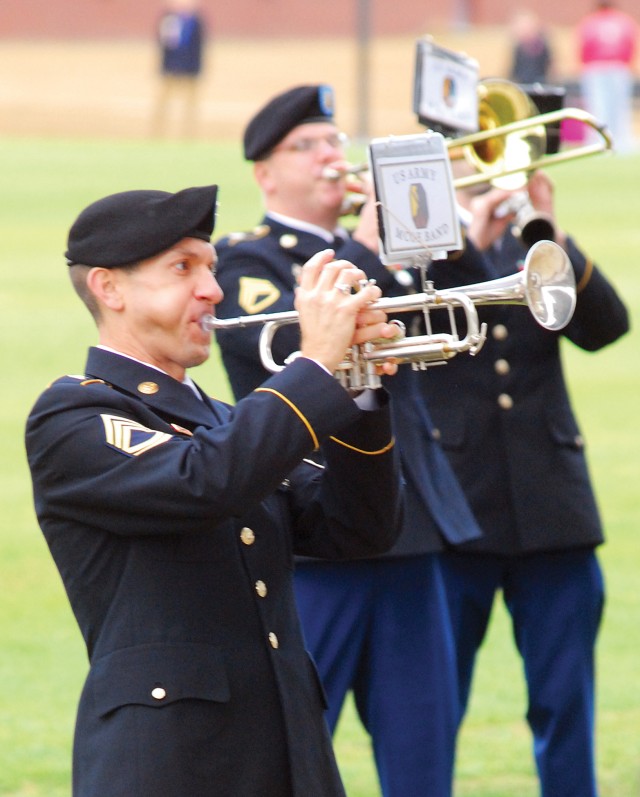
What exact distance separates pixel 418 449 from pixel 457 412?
1.33 feet

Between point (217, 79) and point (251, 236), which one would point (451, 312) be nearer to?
point (251, 236)

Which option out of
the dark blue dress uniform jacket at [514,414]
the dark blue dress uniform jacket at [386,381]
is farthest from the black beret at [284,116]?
the dark blue dress uniform jacket at [514,414]

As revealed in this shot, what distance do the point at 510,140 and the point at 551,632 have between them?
4.53 ft

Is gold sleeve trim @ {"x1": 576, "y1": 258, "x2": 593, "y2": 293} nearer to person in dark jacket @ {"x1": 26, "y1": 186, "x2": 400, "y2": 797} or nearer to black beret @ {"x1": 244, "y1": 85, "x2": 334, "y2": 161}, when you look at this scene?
black beret @ {"x1": 244, "y1": 85, "x2": 334, "y2": 161}

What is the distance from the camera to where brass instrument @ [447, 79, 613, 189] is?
4750 millimetres

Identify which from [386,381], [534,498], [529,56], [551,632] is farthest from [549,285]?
[529,56]

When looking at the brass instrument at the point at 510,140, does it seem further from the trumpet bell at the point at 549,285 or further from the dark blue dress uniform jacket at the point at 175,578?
the dark blue dress uniform jacket at the point at 175,578

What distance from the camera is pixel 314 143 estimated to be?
5.05 m

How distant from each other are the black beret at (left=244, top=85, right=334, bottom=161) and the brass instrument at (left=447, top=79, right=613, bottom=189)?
1.46ft

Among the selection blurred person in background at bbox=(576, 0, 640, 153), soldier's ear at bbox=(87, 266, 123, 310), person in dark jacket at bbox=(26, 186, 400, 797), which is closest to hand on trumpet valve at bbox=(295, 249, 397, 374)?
person in dark jacket at bbox=(26, 186, 400, 797)

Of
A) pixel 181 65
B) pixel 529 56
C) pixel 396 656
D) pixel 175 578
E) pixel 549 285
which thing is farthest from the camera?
pixel 181 65

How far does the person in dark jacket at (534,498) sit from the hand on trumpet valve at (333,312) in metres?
1.69

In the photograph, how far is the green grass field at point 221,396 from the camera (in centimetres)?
595

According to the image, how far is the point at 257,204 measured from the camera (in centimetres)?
2039
